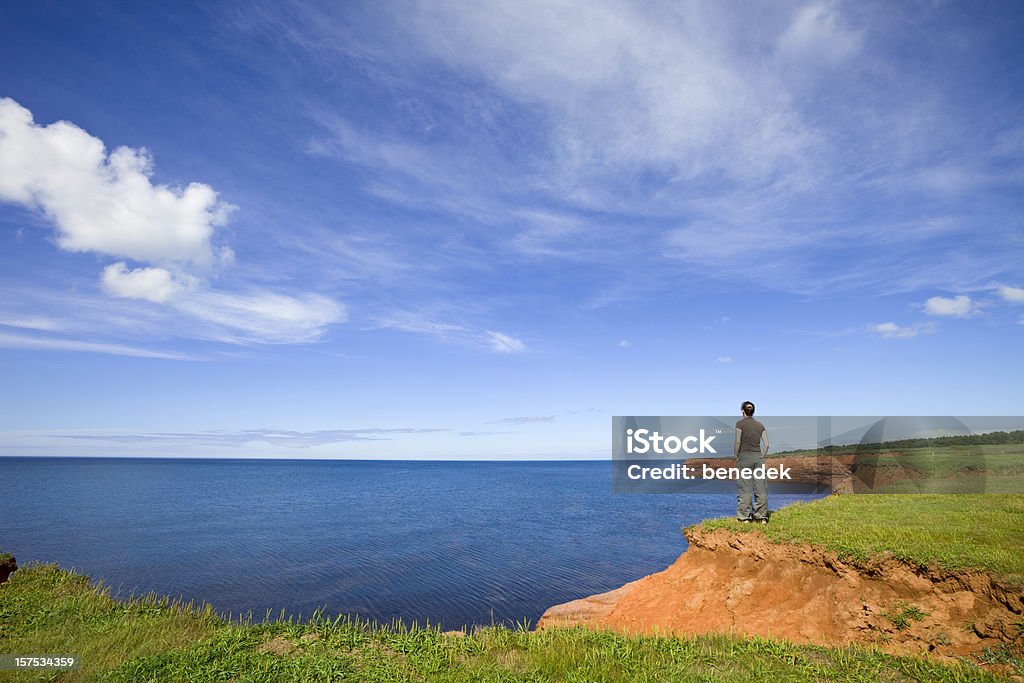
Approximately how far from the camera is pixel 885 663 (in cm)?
741

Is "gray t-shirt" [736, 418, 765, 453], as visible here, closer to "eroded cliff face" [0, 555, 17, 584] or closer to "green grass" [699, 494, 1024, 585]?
"green grass" [699, 494, 1024, 585]

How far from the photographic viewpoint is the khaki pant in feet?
47.7

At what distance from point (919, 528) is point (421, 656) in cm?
1315

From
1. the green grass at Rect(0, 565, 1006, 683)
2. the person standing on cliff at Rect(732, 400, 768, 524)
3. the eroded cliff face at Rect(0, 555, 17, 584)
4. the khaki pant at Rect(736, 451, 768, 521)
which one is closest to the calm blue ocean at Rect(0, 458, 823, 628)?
the eroded cliff face at Rect(0, 555, 17, 584)

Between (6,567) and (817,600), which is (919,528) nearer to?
(817,600)

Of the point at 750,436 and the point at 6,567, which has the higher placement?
the point at 750,436

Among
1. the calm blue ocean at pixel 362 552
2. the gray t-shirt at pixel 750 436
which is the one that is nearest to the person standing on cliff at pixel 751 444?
the gray t-shirt at pixel 750 436

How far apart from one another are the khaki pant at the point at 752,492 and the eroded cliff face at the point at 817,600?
974mm

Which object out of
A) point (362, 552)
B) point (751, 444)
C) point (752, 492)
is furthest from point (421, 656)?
point (362, 552)

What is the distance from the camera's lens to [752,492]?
15.5 m

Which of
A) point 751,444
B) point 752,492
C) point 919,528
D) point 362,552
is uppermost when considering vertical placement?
point 751,444

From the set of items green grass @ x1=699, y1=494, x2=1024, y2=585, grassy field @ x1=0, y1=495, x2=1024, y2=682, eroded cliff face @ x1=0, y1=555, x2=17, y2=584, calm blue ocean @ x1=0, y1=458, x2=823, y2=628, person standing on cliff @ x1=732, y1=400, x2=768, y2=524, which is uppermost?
person standing on cliff @ x1=732, y1=400, x2=768, y2=524

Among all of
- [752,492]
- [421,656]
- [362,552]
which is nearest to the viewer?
[421,656]

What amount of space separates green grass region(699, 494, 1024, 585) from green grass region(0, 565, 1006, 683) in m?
4.44
